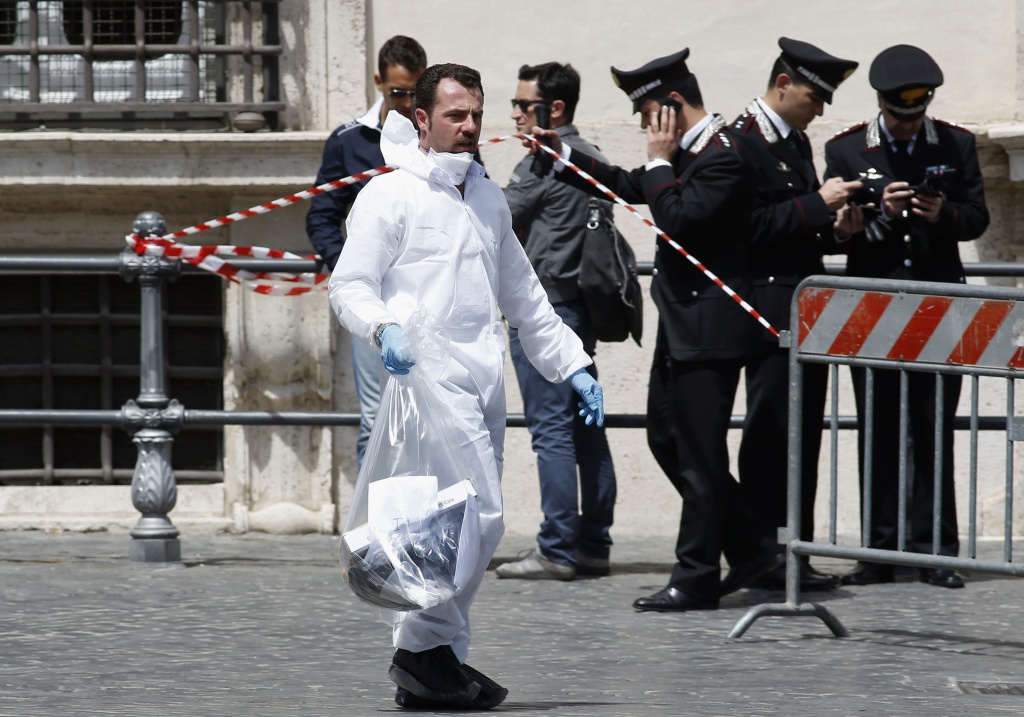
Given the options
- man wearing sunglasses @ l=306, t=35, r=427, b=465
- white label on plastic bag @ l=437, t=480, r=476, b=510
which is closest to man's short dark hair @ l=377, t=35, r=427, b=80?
man wearing sunglasses @ l=306, t=35, r=427, b=465

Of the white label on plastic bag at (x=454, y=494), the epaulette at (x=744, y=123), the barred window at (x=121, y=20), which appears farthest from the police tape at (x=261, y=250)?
the white label on plastic bag at (x=454, y=494)

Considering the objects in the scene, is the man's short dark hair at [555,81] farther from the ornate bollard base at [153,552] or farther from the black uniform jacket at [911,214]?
the ornate bollard base at [153,552]

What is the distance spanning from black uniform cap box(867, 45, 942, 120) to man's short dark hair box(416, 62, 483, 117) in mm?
2517

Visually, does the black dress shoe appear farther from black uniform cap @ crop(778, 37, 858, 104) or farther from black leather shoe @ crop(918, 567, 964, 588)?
black uniform cap @ crop(778, 37, 858, 104)

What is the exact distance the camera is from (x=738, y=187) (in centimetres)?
615

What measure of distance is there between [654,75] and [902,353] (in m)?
1.32

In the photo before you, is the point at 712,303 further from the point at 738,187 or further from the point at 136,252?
the point at 136,252

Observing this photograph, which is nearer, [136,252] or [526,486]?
[136,252]

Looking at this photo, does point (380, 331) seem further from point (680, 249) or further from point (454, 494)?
point (680, 249)

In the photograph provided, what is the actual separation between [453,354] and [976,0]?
17.0 feet

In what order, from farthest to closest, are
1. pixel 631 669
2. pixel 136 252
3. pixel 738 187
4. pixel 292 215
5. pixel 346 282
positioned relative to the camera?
pixel 292 215 → pixel 136 252 → pixel 738 187 → pixel 631 669 → pixel 346 282

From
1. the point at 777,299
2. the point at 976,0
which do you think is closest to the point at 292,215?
the point at 777,299

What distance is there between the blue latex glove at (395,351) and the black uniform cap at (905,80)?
300cm

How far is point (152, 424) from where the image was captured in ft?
23.9
